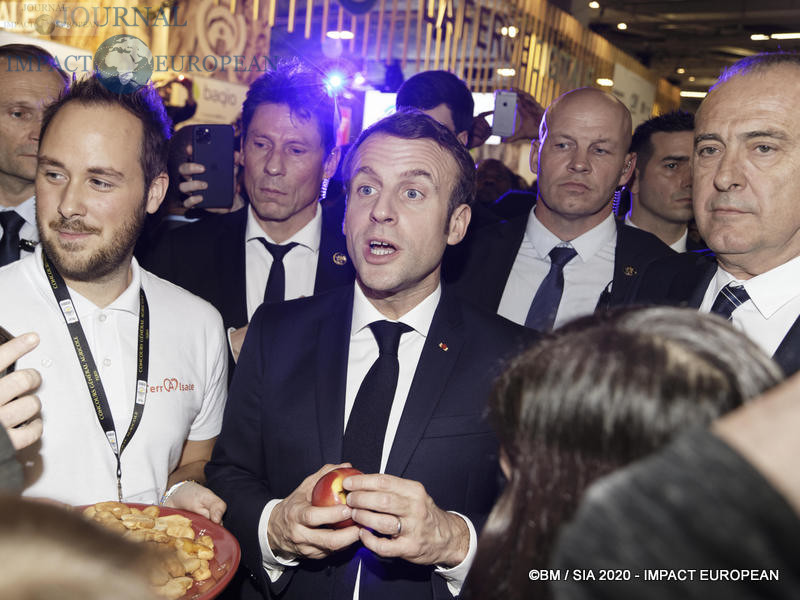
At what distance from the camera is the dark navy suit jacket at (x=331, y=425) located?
1.65 m

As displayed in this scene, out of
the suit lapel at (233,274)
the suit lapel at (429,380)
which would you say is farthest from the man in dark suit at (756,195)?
the suit lapel at (233,274)

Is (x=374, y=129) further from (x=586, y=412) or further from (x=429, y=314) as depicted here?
(x=586, y=412)

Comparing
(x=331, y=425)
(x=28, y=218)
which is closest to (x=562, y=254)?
(x=331, y=425)

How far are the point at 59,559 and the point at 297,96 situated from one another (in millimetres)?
2619

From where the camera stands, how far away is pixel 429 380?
1.75 metres

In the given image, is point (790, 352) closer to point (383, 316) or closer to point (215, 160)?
point (383, 316)

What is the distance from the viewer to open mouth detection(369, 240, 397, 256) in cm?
191

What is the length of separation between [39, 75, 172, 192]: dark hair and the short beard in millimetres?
202

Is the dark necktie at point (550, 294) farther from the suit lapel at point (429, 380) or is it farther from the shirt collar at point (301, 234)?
the shirt collar at point (301, 234)

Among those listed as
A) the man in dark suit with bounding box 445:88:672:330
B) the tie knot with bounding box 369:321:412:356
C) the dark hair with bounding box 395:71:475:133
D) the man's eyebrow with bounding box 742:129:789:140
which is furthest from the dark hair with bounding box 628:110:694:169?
the tie knot with bounding box 369:321:412:356

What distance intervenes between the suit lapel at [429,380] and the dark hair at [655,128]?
224cm

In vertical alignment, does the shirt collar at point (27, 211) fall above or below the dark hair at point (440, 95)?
below

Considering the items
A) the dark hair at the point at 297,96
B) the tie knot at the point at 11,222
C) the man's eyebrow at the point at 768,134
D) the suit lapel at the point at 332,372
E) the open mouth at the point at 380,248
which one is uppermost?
the dark hair at the point at 297,96

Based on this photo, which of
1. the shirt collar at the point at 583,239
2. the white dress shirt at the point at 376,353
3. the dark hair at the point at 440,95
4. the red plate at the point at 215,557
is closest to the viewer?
the red plate at the point at 215,557
